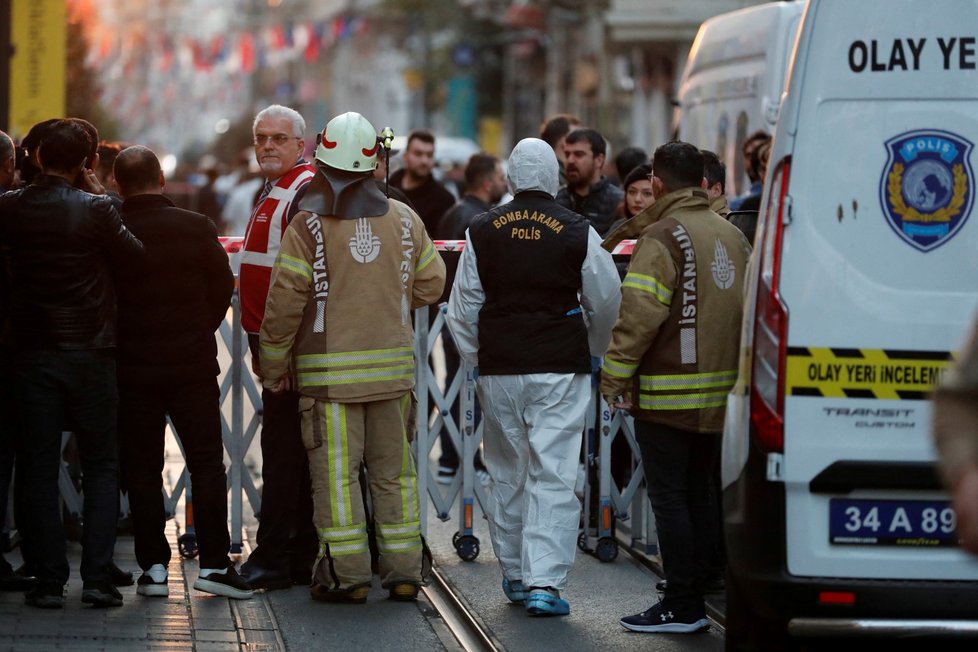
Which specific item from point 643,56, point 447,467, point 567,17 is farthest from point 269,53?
point 447,467

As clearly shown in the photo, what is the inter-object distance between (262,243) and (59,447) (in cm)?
121

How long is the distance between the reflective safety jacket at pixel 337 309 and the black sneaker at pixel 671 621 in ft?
4.43

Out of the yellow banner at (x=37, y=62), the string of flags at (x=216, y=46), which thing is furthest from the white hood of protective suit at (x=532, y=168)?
the string of flags at (x=216, y=46)

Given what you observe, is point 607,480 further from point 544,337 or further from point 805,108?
point 805,108

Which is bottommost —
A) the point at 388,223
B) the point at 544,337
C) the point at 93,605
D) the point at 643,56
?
the point at 93,605

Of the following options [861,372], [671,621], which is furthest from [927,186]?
[671,621]

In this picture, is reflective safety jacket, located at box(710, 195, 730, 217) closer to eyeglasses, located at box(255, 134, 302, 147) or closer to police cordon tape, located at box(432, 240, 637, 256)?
police cordon tape, located at box(432, 240, 637, 256)

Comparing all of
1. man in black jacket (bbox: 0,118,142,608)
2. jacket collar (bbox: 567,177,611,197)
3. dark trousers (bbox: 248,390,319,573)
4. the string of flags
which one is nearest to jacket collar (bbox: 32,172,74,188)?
man in black jacket (bbox: 0,118,142,608)

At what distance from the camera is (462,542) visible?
8516 millimetres

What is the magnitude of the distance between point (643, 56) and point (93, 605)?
34.9 m

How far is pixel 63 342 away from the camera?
7.04 metres

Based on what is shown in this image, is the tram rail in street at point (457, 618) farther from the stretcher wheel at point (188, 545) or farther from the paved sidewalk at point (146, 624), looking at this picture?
the stretcher wheel at point (188, 545)

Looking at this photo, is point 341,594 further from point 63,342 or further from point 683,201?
point 683,201

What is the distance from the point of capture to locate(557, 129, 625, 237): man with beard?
32.0 feet
